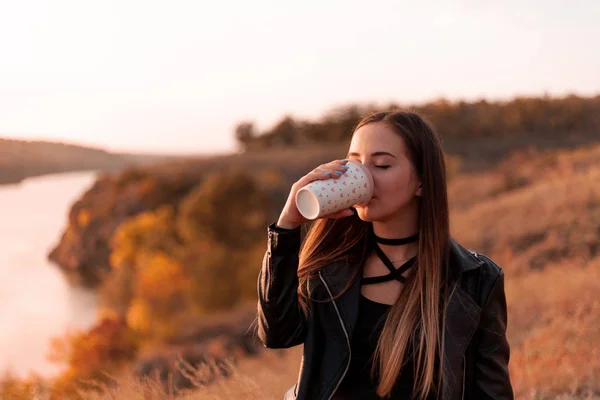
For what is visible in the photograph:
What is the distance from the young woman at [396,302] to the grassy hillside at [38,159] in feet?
8.07

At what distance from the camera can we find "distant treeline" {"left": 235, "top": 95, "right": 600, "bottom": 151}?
24.9 meters

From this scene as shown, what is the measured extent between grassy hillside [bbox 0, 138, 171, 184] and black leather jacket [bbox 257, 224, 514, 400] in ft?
7.99

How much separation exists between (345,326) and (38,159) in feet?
9.40

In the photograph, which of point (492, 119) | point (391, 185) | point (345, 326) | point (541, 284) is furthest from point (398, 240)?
point (492, 119)

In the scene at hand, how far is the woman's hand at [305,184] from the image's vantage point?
5.78 feet

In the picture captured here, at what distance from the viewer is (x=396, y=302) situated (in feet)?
6.38

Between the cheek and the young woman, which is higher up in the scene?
the cheek

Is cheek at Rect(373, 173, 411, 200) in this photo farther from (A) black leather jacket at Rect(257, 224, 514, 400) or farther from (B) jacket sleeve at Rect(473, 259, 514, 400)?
(B) jacket sleeve at Rect(473, 259, 514, 400)

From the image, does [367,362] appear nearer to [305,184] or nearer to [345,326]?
[345,326]

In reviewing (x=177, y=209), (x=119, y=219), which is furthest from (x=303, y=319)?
(x=177, y=209)

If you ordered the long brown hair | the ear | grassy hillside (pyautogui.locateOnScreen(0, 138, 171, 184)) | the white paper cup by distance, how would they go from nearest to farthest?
the white paper cup → the long brown hair → the ear → grassy hillside (pyautogui.locateOnScreen(0, 138, 171, 184))

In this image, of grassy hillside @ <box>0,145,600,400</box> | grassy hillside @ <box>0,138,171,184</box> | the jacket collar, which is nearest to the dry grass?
grassy hillside @ <box>0,145,600,400</box>

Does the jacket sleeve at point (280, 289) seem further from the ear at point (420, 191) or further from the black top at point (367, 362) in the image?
the ear at point (420, 191)

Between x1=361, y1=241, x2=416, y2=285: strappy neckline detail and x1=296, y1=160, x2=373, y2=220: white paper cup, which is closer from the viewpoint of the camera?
x1=296, y1=160, x2=373, y2=220: white paper cup
